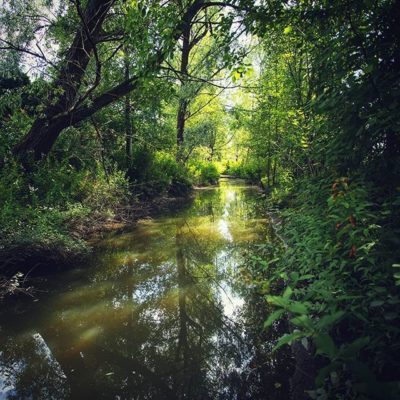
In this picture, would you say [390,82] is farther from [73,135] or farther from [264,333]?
[73,135]

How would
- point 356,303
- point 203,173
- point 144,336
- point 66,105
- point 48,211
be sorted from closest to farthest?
point 356,303 < point 144,336 < point 48,211 < point 66,105 < point 203,173

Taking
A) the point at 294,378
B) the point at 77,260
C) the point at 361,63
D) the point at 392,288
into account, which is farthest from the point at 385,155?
the point at 77,260

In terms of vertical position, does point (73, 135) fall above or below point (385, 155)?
above

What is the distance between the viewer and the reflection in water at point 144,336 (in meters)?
3.29

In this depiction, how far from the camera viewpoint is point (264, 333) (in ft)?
13.7

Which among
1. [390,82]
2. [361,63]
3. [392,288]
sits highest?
[361,63]

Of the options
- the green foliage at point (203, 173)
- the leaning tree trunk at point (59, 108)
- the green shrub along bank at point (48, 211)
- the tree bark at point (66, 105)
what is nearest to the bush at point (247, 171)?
the green foliage at point (203, 173)

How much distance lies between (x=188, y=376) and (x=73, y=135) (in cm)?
819

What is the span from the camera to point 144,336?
4.21 meters

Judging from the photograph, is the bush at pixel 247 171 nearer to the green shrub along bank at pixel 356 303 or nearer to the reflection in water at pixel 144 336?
the reflection in water at pixel 144 336

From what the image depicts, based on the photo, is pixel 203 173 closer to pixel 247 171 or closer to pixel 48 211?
pixel 247 171

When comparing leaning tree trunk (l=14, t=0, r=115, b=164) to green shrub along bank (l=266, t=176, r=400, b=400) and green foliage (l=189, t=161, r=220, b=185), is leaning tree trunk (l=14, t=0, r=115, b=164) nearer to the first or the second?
green shrub along bank (l=266, t=176, r=400, b=400)

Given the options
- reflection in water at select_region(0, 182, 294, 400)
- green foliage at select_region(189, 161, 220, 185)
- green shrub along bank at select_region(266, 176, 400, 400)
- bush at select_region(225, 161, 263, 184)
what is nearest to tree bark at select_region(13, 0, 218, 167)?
reflection in water at select_region(0, 182, 294, 400)

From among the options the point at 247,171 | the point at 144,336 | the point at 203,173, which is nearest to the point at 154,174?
the point at 144,336
